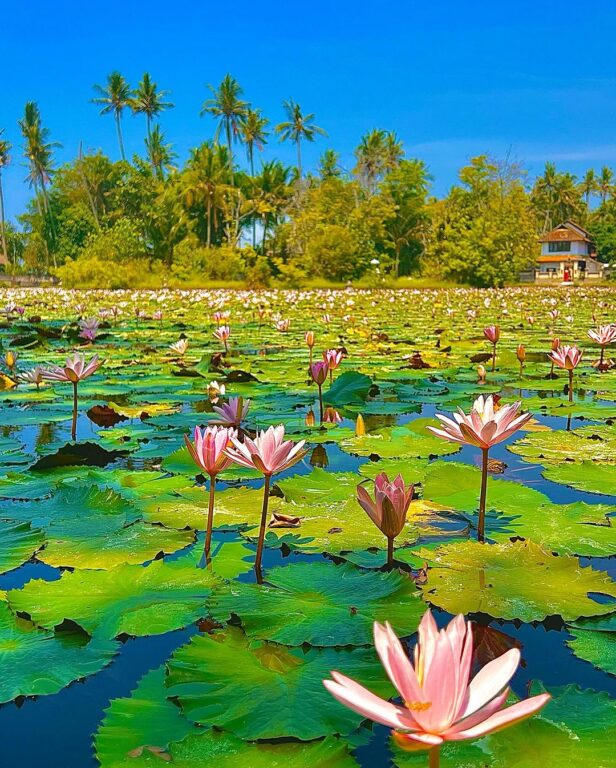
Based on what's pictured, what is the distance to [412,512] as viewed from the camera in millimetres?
2055

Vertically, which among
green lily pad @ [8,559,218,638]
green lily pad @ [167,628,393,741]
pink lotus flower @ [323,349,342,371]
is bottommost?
green lily pad @ [8,559,218,638]

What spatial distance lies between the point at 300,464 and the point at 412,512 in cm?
79

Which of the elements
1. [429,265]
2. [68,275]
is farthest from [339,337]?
[429,265]

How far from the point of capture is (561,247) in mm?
55344

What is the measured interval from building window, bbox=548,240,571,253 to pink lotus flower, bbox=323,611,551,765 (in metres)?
58.9

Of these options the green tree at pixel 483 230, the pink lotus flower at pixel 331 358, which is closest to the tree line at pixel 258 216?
the green tree at pixel 483 230

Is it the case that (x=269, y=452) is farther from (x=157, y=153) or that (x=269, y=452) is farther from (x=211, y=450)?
(x=157, y=153)

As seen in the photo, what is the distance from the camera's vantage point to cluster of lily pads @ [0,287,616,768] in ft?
3.33

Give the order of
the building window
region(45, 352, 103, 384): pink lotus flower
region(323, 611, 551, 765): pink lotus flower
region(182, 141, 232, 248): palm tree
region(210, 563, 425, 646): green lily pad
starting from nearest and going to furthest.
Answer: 1. region(323, 611, 551, 765): pink lotus flower
2. region(210, 563, 425, 646): green lily pad
3. region(45, 352, 103, 384): pink lotus flower
4. region(182, 141, 232, 248): palm tree
5. the building window

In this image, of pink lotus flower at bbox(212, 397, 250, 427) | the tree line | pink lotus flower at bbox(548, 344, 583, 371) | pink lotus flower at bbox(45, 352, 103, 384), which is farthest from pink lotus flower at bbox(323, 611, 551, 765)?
the tree line

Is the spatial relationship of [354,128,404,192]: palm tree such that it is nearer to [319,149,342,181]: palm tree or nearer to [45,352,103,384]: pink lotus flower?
[319,149,342,181]: palm tree

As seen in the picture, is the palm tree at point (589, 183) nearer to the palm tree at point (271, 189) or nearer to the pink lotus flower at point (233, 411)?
the palm tree at point (271, 189)

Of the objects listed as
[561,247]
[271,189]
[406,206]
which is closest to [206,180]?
[271,189]

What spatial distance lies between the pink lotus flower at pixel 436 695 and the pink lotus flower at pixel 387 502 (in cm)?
75
